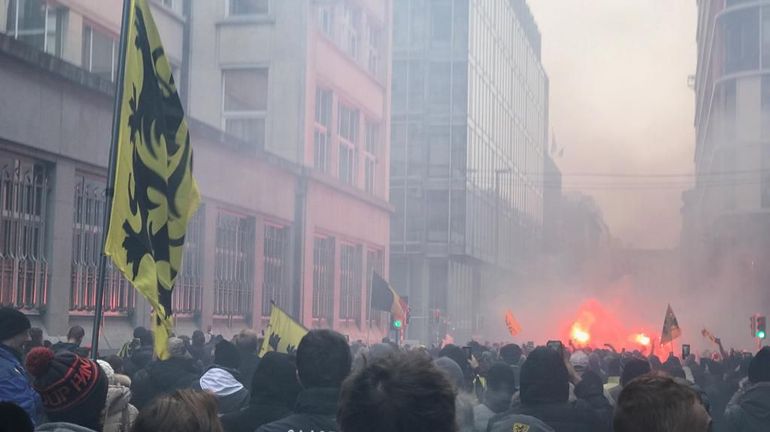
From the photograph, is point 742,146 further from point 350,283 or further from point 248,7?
point 248,7

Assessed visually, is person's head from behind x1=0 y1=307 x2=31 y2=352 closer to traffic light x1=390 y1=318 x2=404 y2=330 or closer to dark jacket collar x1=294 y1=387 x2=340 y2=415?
dark jacket collar x1=294 y1=387 x2=340 y2=415

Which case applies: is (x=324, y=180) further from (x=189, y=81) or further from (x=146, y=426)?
(x=146, y=426)

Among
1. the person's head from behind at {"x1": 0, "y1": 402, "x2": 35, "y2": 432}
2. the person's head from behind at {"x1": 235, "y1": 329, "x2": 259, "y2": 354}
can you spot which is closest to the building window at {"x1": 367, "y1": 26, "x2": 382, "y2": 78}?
the person's head from behind at {"x1": 235, "y1": 329, "x2": 259, "y2": 354}

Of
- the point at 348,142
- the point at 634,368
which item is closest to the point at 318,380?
the point at 634,368

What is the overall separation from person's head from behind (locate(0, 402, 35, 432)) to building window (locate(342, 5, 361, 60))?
29644mm

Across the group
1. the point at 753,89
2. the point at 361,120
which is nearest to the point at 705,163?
the point at 753,89

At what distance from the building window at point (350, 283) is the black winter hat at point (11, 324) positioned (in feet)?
83.1

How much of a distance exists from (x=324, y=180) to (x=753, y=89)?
1275 inches

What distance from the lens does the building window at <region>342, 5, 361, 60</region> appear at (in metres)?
32.4

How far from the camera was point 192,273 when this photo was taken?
21562mm

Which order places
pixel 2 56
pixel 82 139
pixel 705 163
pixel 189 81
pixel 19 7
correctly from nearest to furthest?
pixel 2 56 < pixel 82 139 < pixel 19 7 < pixel 189 81 < pixel 705 163

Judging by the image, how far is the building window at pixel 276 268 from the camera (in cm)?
2581

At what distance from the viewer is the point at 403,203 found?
169 ft

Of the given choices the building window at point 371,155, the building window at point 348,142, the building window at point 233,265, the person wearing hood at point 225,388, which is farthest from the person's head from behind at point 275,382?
the building window at point 371,155
